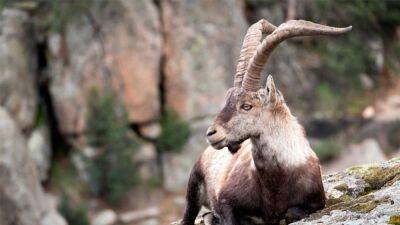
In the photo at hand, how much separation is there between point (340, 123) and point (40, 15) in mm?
11887

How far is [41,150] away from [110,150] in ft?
7.51

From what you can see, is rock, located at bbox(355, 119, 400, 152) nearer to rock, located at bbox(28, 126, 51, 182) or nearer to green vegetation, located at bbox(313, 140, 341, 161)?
green vegetation, located at bbox(313, 140, 341, 161)

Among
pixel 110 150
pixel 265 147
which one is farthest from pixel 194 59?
pixel 265 147

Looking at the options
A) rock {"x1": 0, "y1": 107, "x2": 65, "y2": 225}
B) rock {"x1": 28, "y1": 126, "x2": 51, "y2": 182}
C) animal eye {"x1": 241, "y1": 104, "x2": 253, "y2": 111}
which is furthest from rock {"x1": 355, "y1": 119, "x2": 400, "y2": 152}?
animal eye {"x1": 241, "y1": 104, "x2": 253, "y2": 111}

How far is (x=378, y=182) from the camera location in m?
7.53

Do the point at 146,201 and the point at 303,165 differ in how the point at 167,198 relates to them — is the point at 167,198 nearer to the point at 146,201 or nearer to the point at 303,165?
the point at 146,201

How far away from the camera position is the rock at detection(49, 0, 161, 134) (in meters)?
24.9

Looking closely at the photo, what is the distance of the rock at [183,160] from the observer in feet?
81.8

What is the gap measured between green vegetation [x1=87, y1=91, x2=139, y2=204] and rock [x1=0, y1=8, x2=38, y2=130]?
2080 millimetres

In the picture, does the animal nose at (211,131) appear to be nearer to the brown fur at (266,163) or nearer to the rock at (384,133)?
the brown fur at (266,163)

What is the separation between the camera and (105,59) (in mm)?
24953

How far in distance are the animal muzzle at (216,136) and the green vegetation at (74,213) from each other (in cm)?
1546

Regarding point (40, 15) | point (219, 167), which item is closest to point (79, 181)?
point (40, 15)

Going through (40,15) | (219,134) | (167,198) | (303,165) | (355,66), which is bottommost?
(167,198)
